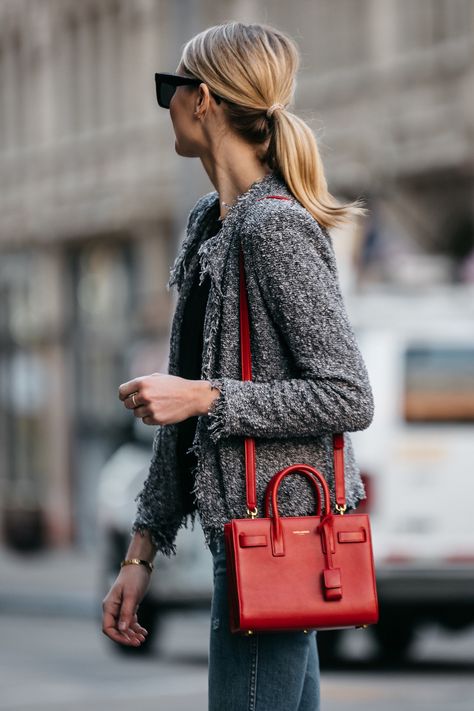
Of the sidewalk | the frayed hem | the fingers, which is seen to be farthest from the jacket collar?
the sidewalk

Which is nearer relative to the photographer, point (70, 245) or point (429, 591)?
point (429, 591)

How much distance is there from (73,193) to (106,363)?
293 cm

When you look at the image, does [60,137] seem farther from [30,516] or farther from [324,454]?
[324,454]

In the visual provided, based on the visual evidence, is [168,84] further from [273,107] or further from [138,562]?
[138,562]

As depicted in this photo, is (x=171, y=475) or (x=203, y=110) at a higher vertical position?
(x=203, y=110)

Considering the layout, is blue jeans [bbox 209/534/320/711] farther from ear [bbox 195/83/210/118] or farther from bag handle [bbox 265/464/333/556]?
ear [bbox 195/83/210/118]

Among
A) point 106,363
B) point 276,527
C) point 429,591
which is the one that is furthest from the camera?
point 106,363

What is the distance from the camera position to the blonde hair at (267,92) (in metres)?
3.34

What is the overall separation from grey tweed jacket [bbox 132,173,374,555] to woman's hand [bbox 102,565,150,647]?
0.24 m

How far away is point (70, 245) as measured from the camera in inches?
1232

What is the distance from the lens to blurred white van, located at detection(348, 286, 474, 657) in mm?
11266

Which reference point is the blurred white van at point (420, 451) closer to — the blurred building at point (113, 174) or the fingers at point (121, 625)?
the fingers at point (121, 625)

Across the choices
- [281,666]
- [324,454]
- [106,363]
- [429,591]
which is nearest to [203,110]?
[324,454]

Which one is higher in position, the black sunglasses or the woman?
the black sunglasses
